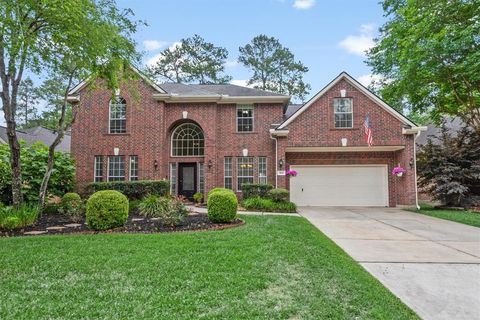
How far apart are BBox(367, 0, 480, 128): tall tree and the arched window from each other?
983 centimetres

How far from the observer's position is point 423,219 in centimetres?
1030

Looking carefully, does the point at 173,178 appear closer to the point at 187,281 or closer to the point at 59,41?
the point at 59,41

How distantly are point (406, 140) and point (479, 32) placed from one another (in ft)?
15.8

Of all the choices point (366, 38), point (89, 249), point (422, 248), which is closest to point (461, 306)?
point (422, 248)

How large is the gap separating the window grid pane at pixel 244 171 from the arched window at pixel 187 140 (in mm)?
2161

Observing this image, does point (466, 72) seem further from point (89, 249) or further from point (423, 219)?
point (89, 249)

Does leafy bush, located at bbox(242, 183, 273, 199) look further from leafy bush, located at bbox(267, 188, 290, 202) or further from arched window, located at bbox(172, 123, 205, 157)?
arched window, located at bbox(172, 123, 205, 157)

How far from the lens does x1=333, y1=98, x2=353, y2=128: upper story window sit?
46.1 feet

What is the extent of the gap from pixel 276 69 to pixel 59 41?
26.4 m

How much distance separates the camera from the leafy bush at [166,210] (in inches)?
313

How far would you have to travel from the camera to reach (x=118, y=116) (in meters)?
15.3

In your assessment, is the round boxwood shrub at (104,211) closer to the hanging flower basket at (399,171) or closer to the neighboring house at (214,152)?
the neighboring house at (214,152)

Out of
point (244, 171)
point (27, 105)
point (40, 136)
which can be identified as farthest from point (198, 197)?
point (27, 105)

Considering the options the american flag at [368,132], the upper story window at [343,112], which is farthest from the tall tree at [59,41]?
the american flag at [368,132]
